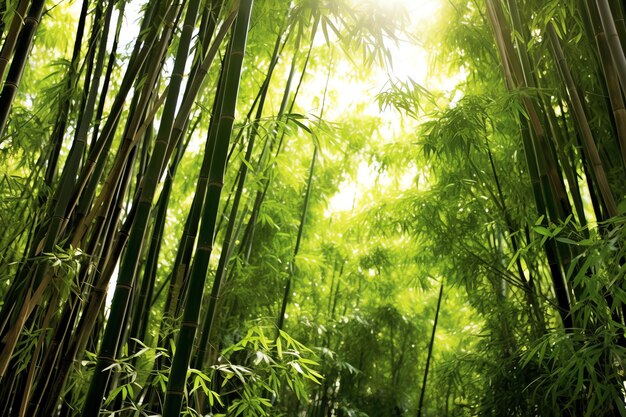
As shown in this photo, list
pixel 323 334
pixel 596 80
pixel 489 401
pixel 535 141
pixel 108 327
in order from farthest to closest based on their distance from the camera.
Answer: pixel 323 334
pixel 489 401
pixel 596 80
pixel 535 141
pixel 108 327

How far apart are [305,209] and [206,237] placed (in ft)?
6.33

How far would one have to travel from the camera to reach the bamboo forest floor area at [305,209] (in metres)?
1.58

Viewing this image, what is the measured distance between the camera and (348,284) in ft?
16.8

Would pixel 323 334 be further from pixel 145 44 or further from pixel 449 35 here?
pixel 145 44

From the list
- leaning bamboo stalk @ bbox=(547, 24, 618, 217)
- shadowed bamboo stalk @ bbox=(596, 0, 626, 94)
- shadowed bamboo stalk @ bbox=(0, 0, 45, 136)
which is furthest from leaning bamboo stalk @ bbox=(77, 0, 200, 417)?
leaning bamboo stalk @ bbox=(547, 24, 618, 217)

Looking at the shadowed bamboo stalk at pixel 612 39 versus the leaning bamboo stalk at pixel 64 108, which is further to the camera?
the leaning bamboo stalk at pixel 64 108

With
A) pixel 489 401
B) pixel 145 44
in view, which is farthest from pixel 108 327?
pixel 489 401

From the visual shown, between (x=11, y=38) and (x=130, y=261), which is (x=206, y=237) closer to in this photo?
(x=130, y=261)


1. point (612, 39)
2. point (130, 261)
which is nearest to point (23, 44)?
point (130, 261)

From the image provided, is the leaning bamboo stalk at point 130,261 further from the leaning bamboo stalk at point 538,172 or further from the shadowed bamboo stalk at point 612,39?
the leaning bamboo stalk at point 538,172

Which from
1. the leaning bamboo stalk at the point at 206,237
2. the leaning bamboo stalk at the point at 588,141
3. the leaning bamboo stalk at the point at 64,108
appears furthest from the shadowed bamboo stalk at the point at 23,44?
the leaning bamboo stalk at the point at 588,141

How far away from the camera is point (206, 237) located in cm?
122

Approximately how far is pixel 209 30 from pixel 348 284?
354 centimetres

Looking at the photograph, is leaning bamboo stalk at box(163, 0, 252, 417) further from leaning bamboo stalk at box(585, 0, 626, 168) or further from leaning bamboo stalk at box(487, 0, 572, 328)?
leaning bamboo stalk at box(487, 0, 572, 328)
